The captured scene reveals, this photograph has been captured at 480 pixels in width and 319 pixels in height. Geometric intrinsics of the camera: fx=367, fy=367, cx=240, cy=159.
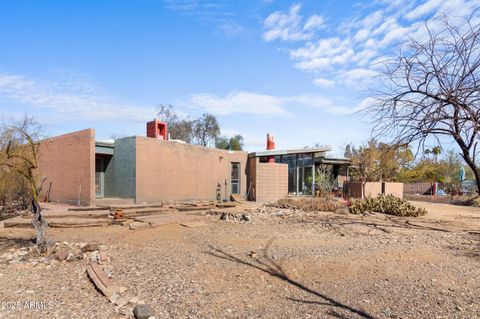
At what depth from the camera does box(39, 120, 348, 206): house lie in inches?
669

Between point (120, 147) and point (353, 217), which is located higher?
point (120, 147)

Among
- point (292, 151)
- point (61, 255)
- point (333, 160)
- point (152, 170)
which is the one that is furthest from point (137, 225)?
point (333, 160)

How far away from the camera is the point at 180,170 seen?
19.3 meters

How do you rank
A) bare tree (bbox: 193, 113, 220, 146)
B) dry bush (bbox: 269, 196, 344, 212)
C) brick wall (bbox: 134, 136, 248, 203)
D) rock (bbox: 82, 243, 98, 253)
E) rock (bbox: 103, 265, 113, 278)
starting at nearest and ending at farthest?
1. rock (bbox: 103, 265, 113, 278)
2. rock (bbox: 82, 243, 98, 253)
3. dry bush (bbox: 269, 196, 344, 212)
4. brick wall (bbox: 134, 136, 248, 203)
5. bare tree (bbox: 193, 113, 220, 146)

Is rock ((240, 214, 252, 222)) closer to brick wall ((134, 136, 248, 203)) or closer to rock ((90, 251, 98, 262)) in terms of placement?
rock ((90, 251, 98, 262))

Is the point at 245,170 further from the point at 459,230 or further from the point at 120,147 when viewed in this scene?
the point at 459,230

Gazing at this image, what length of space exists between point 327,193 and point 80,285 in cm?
1410

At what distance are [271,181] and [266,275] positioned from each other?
16563mm

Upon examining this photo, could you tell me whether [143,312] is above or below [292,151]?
below

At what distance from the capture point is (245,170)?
2272 cm

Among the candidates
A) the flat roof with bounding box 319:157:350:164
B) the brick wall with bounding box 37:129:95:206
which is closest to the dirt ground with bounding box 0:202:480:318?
the brick wall with bounding box 37:129:95:206

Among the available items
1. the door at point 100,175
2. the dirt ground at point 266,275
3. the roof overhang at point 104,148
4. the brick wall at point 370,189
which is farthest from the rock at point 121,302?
the brick wall at point 370,189

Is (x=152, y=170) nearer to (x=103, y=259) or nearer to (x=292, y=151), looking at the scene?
(x=292, y=151)

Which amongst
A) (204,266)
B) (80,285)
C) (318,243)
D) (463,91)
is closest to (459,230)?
(318,243)
